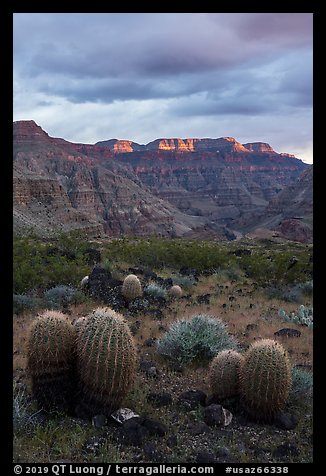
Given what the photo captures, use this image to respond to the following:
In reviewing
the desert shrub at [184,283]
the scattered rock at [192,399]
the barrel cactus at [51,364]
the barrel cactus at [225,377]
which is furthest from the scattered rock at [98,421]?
the desert shrub at [184,283]

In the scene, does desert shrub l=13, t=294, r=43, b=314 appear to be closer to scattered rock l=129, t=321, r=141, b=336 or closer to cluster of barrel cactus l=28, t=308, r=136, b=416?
scattered rock l=129, t=321, r=141, b=336

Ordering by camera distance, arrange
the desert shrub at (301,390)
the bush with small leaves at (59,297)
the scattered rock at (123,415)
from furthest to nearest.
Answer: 1. the bush with small leaves at (59,297)
2. the desert shrub at (301,390)
3. the scattered rock at (123,415)

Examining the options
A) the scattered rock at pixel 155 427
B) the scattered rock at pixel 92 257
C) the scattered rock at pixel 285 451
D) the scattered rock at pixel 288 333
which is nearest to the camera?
the scattered rock at pixel 285 451

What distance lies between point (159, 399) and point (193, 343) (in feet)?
5.51

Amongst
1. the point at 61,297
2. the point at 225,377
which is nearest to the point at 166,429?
the point at 225,377

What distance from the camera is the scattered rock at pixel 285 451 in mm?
4883

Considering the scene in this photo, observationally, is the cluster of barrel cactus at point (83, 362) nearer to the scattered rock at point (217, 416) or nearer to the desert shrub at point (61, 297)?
the scattered rock at point (217, 416)

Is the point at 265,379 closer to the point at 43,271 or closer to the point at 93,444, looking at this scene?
the point at 93,444

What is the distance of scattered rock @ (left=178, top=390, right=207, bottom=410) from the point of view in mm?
5969

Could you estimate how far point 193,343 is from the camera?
7.52m

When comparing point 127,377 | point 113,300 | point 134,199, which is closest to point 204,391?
point 127,377

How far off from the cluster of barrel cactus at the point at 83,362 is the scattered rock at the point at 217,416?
44.7 inches

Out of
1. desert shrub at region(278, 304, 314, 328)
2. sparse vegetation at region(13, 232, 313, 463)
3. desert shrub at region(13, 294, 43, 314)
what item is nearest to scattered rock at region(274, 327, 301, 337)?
sparse vegetation at region(13, 232, 313, 463)

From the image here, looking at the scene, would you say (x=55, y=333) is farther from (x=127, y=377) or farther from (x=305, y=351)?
(x=305, y=351)
